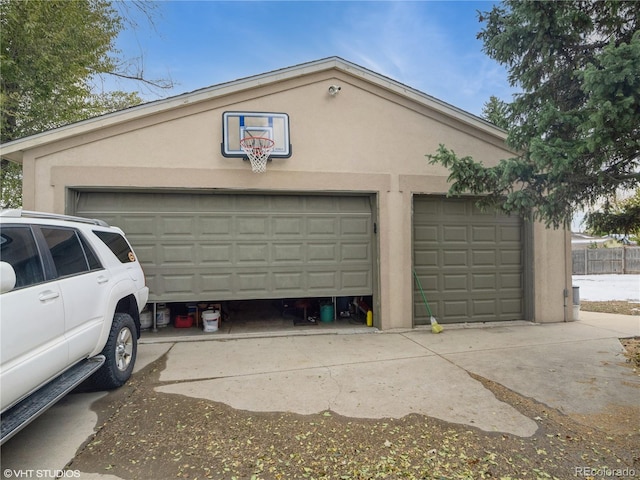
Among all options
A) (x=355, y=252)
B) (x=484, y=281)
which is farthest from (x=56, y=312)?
(x=484, y=281)

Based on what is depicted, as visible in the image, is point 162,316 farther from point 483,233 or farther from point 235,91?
point 483,233

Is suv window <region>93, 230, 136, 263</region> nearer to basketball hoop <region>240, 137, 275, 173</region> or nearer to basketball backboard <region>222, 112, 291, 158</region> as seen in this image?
basketball backboard <region>222, 112, 291, 158</region>

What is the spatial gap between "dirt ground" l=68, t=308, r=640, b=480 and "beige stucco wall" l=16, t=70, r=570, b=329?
11.4 feet

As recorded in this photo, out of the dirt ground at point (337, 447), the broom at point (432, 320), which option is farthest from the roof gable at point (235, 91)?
the dirt ground at point (337, 447)

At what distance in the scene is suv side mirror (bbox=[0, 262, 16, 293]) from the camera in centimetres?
215

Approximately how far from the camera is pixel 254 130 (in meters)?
6.10

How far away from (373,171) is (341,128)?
1021 mm

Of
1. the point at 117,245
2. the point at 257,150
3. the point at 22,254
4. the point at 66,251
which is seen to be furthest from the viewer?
the point at 257,150

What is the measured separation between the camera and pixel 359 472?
2.48 metres

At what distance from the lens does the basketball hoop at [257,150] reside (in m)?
5.97

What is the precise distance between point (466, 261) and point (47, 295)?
669 cm

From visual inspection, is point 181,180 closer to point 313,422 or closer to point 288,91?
point 288,91

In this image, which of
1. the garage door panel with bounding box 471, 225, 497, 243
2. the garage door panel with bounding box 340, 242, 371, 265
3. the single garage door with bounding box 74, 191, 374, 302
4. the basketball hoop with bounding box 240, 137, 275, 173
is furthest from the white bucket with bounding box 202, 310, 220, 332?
the garage door panel with bounding box 471, 225, 497, 243

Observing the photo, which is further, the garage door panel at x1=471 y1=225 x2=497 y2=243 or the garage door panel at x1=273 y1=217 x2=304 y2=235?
the garage door panel at x1=471 y1=225 x2=497 y2=243
